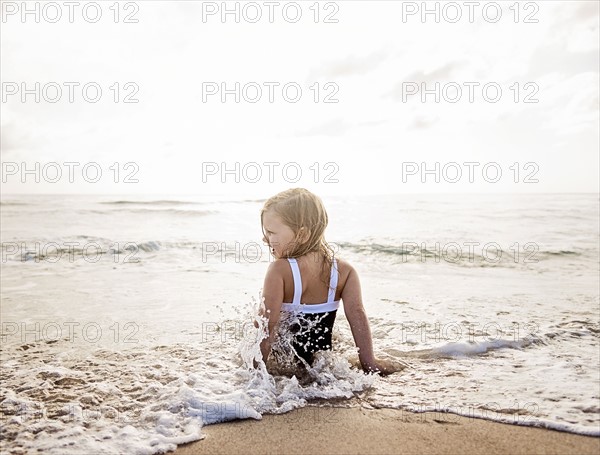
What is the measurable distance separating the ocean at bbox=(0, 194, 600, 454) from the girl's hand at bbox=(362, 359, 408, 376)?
0.25 ft

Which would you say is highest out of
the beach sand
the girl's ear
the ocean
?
the girl's ear

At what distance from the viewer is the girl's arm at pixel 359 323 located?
10.7 feet

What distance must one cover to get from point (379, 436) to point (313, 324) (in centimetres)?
97

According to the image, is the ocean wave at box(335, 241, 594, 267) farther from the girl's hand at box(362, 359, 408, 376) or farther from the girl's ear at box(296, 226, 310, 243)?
the girl's ear at box(296, 226, 310, 243)

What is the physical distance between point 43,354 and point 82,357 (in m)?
0.33

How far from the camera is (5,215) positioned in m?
19.2

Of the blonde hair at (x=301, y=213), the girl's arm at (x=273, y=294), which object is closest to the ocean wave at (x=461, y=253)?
the blonde hair at (x=301, y=213)

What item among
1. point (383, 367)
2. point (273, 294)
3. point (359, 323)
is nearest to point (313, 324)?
point (359, 323)

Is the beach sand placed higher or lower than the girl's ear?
lower

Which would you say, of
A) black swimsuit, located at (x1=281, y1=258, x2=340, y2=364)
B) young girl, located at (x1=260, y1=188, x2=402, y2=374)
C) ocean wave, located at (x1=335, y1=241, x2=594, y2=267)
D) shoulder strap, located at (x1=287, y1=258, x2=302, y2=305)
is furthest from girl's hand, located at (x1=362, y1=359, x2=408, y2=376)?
ocean wave, located at (x1=335, y1=241, x2=594, y2=267)

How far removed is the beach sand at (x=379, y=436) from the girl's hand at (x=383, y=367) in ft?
1.88

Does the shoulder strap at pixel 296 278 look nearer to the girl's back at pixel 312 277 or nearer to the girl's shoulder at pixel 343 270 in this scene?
the girl's back at pixel 312 277

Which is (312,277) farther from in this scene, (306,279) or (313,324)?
(313,324)

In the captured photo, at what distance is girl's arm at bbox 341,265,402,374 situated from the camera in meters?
3.25
